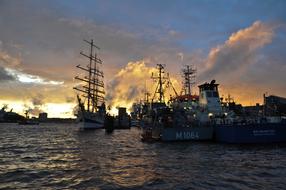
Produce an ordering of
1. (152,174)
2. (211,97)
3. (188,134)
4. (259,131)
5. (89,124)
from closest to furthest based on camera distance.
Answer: (152,174)
(259,131)
(188,134)
(211,97)
(89,124)

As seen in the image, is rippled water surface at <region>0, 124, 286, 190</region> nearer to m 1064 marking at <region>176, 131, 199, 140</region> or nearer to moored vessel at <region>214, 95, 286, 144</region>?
moored vessel at <region>214, 95, 286, 144</region>

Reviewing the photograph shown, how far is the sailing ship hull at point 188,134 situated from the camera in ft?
155

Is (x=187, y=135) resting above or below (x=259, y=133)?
below

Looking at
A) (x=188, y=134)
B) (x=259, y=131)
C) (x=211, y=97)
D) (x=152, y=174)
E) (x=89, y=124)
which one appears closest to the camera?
(x=152, y=174)

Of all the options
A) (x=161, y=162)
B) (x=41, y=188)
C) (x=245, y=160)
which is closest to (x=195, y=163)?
(x=161, y=162)

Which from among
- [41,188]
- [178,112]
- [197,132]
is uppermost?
[178,112]

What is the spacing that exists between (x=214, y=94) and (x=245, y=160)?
2617 centimetres

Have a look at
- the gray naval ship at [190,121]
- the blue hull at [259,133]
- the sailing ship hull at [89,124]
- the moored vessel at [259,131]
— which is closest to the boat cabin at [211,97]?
the gray naval ship at [190,121]

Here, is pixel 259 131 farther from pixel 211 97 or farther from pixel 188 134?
pixel 211 97

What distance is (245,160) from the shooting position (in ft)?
91.5

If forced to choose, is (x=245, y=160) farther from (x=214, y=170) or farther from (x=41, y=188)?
(x=41, y=188)

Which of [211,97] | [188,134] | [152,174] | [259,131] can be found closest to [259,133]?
[259,131]

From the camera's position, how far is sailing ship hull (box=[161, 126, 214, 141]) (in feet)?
155

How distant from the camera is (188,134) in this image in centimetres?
4719
